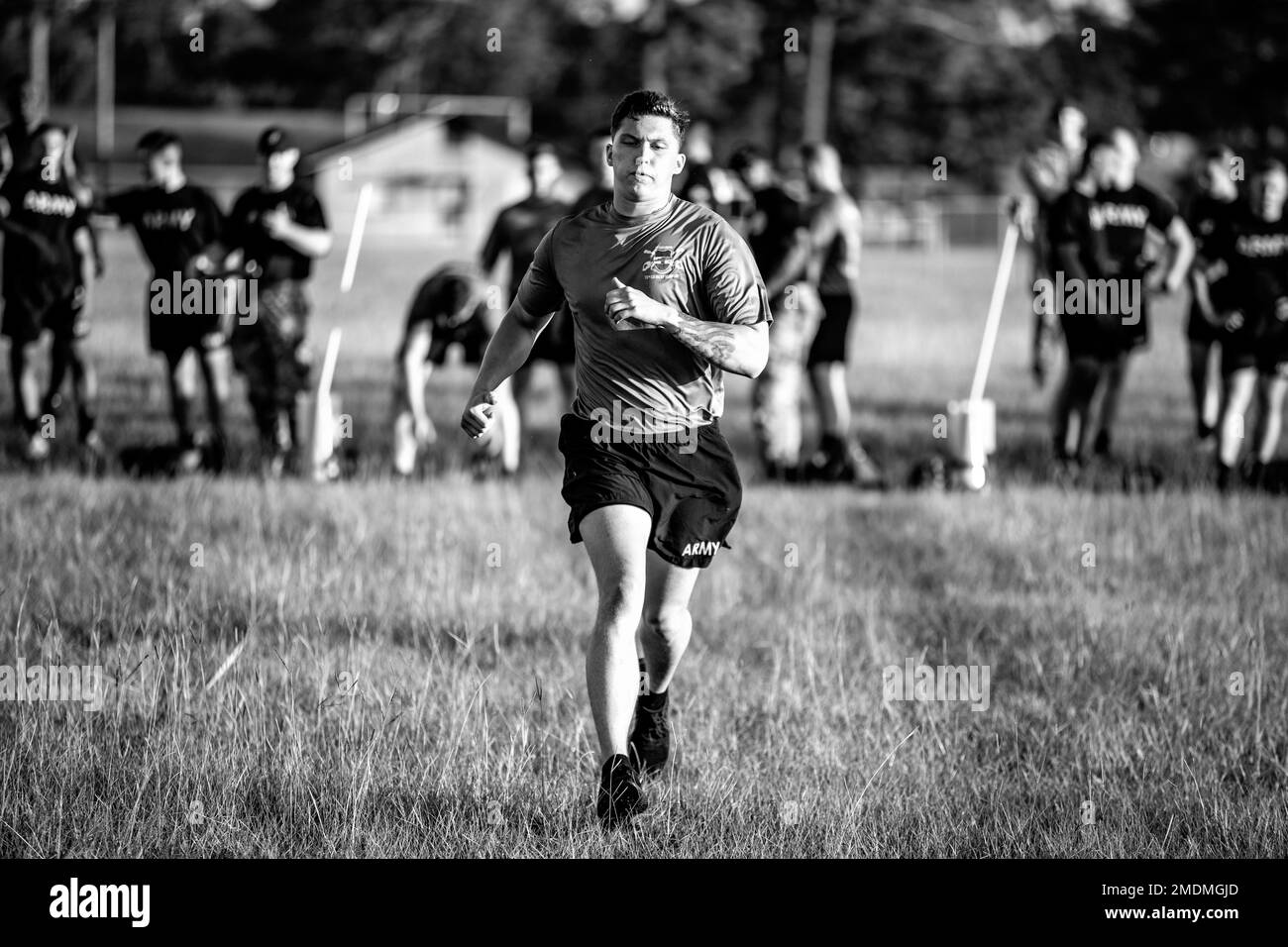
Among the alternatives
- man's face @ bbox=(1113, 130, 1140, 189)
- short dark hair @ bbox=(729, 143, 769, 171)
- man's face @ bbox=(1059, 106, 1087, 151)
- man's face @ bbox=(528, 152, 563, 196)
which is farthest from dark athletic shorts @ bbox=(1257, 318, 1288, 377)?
man's face @ bbox=(528, 152, 563, 196)

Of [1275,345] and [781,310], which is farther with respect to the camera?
[781,310]

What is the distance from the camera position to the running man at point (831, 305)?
1177 cm

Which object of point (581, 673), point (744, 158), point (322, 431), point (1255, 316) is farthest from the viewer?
point (744, 158)

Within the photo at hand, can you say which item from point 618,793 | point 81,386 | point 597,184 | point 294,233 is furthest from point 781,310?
point 618,793

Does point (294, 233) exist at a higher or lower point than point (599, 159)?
lower

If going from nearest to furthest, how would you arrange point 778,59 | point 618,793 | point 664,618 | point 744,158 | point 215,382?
1. point 618,793
2. point 664,618
3. point 215,382
4. point 744,158
5. point 778,59

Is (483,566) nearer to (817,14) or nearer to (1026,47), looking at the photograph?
(817,14)

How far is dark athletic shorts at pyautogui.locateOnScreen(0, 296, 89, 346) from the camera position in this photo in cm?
1162

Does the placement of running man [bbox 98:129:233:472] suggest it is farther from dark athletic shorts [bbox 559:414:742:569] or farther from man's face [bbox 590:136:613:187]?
dark athletic shorts [bbox 559:414:742:569]

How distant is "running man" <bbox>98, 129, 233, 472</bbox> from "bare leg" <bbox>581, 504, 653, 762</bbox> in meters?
6.83

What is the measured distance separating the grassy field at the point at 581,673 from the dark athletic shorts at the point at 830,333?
4.34 feet

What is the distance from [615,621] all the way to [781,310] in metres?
6.60

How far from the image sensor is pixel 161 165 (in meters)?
11.4

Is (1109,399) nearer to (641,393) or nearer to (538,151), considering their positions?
(538,151)
